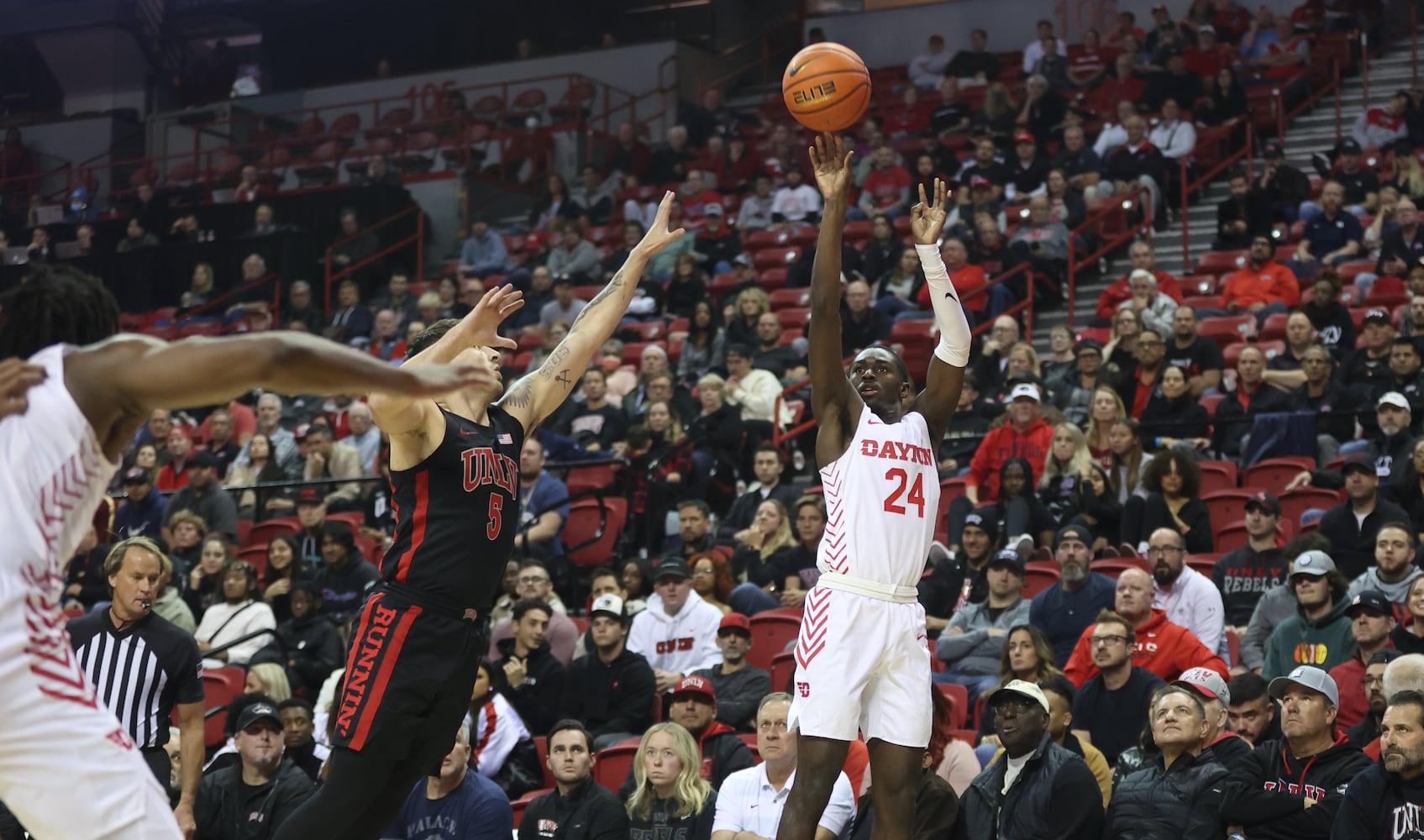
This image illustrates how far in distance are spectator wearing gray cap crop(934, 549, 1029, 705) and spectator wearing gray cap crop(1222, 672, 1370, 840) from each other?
7.77ft

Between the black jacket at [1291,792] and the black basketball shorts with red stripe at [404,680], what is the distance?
4294 millimetres

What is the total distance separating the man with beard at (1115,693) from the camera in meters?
9.24

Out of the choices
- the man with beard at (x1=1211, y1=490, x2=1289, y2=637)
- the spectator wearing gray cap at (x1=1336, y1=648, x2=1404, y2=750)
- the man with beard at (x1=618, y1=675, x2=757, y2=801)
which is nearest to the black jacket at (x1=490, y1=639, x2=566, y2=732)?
the man with beard at (x1=618, y1=675, x2=757, y2=801)

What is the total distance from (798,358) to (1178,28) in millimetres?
8579

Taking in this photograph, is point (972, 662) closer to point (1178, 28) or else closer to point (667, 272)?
point (667, 272)

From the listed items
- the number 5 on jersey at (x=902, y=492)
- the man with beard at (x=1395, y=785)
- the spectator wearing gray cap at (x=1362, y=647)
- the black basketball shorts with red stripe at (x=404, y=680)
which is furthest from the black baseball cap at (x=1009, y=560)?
the black basketball shorts with red stripe at (x=404, y=680)

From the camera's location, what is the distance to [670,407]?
596 inches

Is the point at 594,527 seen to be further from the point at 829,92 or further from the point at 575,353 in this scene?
the point at 575,353

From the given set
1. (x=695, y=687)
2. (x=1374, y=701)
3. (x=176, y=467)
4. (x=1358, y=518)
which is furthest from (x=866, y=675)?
(x=176, y=467)

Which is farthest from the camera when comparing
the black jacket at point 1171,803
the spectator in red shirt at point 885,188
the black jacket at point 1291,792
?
the spectator in red shirt at point 885,188

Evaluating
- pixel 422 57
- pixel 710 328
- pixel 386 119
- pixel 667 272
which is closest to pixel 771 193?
pixel 667 272

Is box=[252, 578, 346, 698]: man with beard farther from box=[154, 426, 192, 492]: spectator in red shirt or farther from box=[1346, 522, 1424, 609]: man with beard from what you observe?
box=[1346, 522, 1424, 609]: man with beard

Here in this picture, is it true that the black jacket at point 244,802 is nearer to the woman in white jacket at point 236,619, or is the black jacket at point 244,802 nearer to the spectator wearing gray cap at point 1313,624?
the woman in white jacket at point 236,619

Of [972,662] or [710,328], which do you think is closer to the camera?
[972,662]
